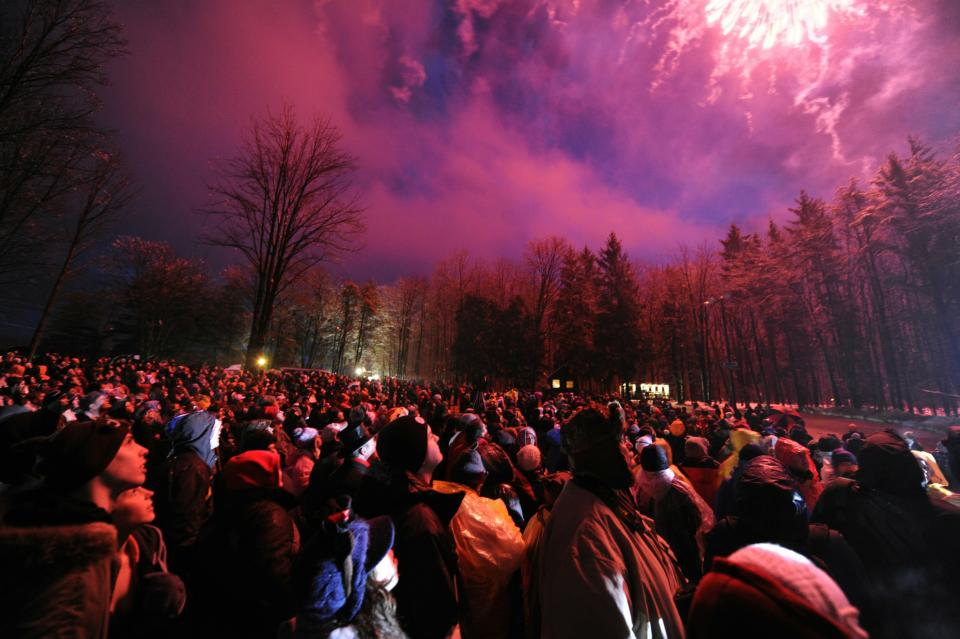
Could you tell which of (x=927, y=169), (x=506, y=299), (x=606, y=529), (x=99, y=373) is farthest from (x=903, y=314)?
(x=99, y=373)

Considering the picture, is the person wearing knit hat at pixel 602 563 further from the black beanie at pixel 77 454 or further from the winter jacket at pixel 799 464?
the winter jacket at pixel 799 464

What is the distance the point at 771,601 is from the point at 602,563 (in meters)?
1.03

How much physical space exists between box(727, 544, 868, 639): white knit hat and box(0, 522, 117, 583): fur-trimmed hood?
2252 mm

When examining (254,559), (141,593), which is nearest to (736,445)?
(254,559)

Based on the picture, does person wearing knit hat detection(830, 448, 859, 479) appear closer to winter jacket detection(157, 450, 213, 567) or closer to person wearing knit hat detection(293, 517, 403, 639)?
person wearing knit hat detection(293, 517, 403, 639)

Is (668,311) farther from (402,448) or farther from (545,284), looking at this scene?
(402,448)

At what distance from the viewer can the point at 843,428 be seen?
865 inches

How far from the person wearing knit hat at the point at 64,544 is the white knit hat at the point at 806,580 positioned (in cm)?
223

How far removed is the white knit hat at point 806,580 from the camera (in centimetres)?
88

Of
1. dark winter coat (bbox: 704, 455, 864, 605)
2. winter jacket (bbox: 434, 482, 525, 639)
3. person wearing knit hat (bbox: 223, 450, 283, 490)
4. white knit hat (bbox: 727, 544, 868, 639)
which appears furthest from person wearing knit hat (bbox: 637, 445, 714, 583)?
person wearing knit hat (bbox: 223, 450, 283, 490)

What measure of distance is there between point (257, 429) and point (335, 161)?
1862 cm

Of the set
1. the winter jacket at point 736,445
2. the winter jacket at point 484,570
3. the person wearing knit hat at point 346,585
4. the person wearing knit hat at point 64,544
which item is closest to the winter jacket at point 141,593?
the person wearing knit hat at point 64,544

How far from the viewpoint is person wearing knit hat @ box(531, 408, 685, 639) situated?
1.74 meters

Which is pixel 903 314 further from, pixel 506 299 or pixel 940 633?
pixel 940 633
